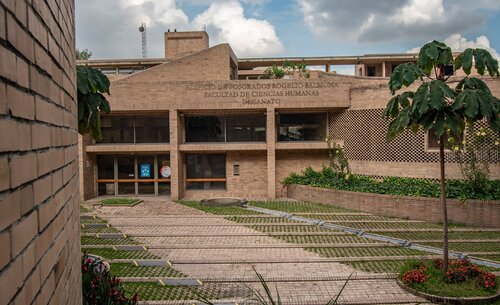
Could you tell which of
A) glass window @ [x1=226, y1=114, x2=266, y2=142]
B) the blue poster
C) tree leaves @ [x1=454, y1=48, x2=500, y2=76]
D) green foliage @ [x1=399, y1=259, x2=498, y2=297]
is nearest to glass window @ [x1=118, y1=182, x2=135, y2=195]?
the blue poster

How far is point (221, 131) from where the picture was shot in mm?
24359

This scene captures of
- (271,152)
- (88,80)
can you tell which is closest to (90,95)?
(88,80)

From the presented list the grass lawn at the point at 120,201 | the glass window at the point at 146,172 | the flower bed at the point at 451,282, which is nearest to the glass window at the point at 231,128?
the glass window at the point at 146,172

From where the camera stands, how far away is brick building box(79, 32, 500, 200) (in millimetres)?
22891

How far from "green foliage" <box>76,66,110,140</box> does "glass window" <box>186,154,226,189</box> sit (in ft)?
52.7

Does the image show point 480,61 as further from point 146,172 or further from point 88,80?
point 146,172

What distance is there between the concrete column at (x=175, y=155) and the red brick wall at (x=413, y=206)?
696 centimetres

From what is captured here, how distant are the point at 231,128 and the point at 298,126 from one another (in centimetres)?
382

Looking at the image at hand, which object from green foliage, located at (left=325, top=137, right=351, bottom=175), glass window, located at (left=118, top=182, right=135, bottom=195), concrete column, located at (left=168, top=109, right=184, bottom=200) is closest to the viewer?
green foliage, located at (left=325, top=137, right=351, bottom=175)

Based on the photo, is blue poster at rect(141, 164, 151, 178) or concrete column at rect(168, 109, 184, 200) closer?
concrete column at rect(168, 109, 184, 200)

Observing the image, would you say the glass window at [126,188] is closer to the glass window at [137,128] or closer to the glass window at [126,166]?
the glass window at [126,166]

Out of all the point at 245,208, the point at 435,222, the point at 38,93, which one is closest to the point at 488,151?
the point at 435,222

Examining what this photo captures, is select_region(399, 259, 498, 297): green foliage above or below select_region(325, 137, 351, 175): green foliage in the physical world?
below

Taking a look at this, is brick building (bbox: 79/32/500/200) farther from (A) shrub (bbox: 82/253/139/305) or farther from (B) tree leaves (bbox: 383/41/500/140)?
(A) shrub (bbox: 82/253/139/305)
